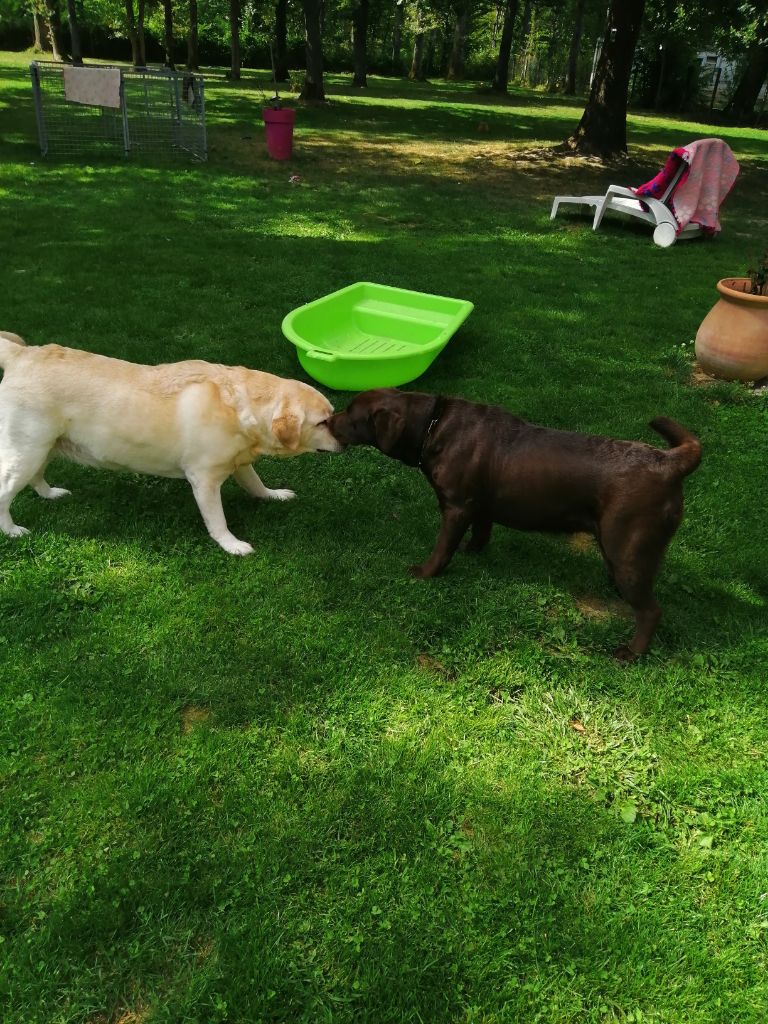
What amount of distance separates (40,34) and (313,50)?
28.1m

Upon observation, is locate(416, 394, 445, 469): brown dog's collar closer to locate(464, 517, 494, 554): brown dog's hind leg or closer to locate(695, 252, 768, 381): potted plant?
locate(464, 517, 494, 554): brown dog's hind leg

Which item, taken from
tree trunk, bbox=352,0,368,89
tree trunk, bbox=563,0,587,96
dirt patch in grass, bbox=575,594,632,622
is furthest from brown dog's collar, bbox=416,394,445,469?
tree trunk, bbox=563,0,587,96

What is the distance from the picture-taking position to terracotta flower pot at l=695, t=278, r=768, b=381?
589 centimetres

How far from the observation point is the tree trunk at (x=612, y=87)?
568 inches

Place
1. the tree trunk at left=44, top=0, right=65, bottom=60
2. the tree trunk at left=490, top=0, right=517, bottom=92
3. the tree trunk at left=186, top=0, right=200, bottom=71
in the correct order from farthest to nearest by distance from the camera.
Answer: the tree trunk at left=44, top=0, right=65, bottom=60 < the tree trunk at left=490, top=0, right=517, bottom=92 < the tree trunk at left=186, top=0, right=200, bottom=71

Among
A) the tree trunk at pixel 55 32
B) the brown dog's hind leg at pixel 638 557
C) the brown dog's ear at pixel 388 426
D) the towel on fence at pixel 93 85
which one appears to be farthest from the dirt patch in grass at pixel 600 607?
the tree trunk at pixel 55 32

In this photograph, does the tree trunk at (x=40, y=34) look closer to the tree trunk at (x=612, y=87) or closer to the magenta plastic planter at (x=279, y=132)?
the magenta plastic planter at (x=279, y=132)

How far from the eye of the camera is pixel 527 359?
633 cm

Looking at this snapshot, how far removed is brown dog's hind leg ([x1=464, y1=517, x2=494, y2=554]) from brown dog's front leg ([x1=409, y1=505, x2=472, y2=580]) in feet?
0.75

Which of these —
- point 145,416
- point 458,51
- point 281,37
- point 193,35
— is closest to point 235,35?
point 281,37

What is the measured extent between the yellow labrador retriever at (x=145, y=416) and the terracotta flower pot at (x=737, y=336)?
4112 millimetres

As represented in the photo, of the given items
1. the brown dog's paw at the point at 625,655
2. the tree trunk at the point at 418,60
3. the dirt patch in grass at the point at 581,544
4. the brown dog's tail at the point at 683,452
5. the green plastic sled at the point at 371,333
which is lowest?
the brown dog's paw at the point at 625,655

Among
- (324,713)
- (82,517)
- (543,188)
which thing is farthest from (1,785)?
(543,188)

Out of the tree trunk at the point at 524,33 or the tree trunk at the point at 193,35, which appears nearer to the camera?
the tree trunk at the point at 193,35
